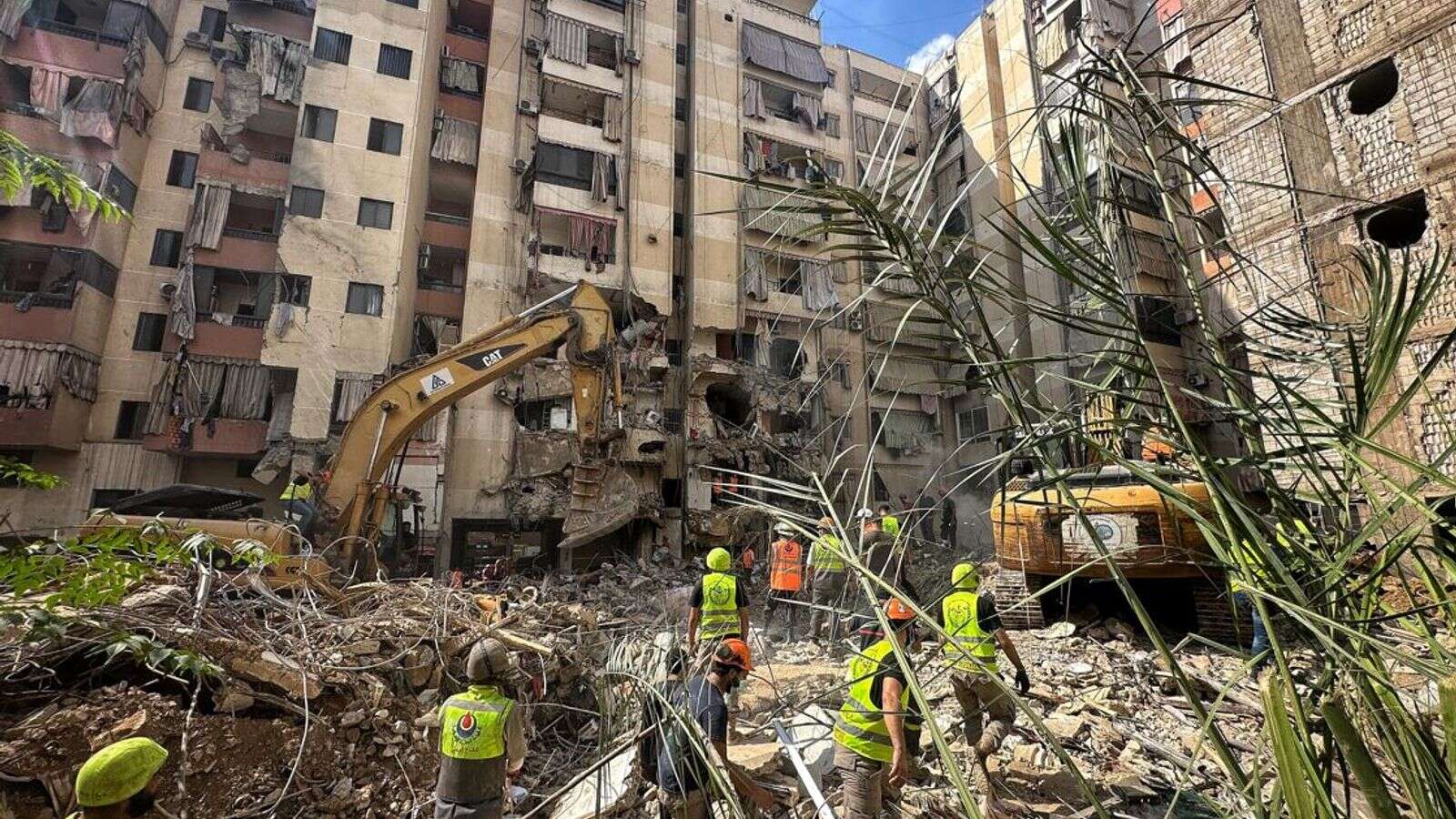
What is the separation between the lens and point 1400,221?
19.1 feet

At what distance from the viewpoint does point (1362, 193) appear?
579 centimetres

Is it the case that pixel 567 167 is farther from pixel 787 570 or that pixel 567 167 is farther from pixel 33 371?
pixel 787 570

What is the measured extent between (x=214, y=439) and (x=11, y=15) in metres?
11.1

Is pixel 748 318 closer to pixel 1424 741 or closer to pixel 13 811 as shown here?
pixel 13 811

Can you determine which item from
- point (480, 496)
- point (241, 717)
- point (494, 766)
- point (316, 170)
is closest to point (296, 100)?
point (316, 170)

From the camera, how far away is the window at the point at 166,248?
1573 cm

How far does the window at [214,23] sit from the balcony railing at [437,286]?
343 inches

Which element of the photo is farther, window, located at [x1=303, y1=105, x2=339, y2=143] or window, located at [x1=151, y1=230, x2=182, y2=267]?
window, located at [x1=303, y1=105, x2=339, y2=143]

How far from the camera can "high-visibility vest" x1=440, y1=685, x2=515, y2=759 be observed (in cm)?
320

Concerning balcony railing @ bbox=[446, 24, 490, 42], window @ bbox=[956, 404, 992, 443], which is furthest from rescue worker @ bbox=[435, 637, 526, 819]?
balcony railing @ bbox=[446, 24, 490, 42]

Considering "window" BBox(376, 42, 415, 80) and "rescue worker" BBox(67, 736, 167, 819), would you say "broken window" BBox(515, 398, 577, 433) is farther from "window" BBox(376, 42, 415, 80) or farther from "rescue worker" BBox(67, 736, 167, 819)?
"rescue worker" BBox(67, 736, 167, 819)

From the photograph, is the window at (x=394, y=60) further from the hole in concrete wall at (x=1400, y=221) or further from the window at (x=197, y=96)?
the hole in concrete wall at (x=1400, y=221)

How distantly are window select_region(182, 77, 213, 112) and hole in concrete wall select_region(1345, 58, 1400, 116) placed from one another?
24.0 m

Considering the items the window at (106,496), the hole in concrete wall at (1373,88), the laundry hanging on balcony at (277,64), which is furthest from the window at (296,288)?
the hole in concrete wall at (1373,88)
